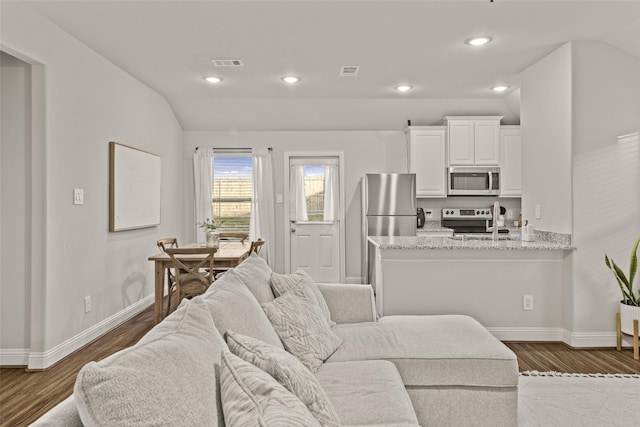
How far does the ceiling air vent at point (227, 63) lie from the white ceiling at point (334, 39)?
0.22 ft

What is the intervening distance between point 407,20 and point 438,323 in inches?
87.8

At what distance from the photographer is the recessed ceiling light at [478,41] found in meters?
3.87

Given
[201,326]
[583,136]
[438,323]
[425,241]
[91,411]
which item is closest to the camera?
[91,411]

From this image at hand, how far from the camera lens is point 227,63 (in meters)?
4.54

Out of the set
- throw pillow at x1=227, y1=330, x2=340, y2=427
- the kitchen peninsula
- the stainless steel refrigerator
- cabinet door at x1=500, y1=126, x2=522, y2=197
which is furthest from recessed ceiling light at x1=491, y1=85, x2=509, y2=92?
throw pillow at x1=227, y1=330, x2=340, y2=427


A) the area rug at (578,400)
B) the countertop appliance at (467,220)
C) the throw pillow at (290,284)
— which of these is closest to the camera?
the throw pillow at (290,284)

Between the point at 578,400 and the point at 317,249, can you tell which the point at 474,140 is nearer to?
the point at 317,249

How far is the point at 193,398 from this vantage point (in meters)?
1.03

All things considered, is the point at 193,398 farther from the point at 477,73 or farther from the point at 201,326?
the point at 477,73

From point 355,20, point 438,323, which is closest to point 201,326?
point 438,323

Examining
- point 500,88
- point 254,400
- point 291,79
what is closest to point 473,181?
point 500,88

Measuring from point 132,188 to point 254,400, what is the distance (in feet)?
14.1

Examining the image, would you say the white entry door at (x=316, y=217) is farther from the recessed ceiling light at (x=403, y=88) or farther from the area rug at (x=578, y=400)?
the area rug at (x=578, y=400)

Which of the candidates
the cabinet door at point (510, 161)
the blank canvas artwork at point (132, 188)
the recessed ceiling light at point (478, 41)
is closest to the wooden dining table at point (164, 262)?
the blank canvas artwork at point (132, 188)
